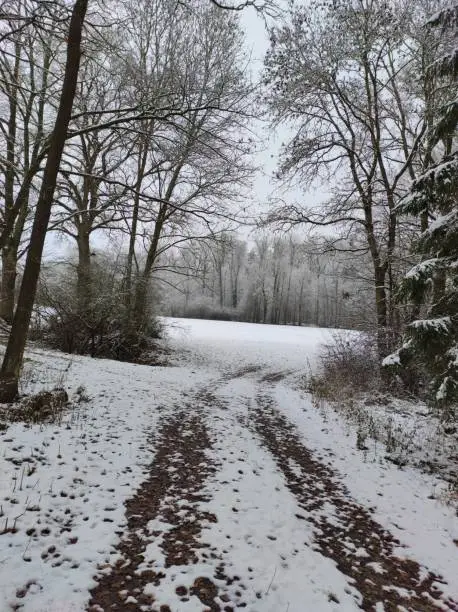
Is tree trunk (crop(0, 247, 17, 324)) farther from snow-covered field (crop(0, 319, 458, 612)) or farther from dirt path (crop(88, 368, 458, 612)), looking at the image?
dirt path (crop(88, 368, 458, 612))

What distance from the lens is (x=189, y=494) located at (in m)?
4.31

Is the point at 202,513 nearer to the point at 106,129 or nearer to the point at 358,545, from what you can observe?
the point at 358,545

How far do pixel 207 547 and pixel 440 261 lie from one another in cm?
426

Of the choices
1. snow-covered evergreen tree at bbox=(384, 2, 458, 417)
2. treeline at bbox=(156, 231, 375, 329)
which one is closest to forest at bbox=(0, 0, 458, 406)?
snow-covered evergreen tree at bbox=(384, 2, 458, 417)

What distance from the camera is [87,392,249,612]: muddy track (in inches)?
108

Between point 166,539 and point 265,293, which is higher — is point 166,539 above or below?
below

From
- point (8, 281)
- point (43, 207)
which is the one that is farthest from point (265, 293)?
point (43, 207)

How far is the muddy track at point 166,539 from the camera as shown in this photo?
2.73 m

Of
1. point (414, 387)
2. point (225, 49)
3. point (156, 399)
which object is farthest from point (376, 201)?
point (156, 399)

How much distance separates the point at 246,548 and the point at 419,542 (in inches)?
70.1

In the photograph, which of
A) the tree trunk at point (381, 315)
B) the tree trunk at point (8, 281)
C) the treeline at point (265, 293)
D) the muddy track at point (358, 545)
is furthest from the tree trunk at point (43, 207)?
the treeline at point (265, 293)

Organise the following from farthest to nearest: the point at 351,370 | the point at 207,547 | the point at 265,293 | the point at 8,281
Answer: the point at 265,293
the point at 8,281
the point at 351,370
the point at 207,547

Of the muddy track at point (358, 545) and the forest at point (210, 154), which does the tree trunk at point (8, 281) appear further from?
the muddy track at point (358, 545)

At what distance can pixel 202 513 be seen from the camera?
12.9 ft
